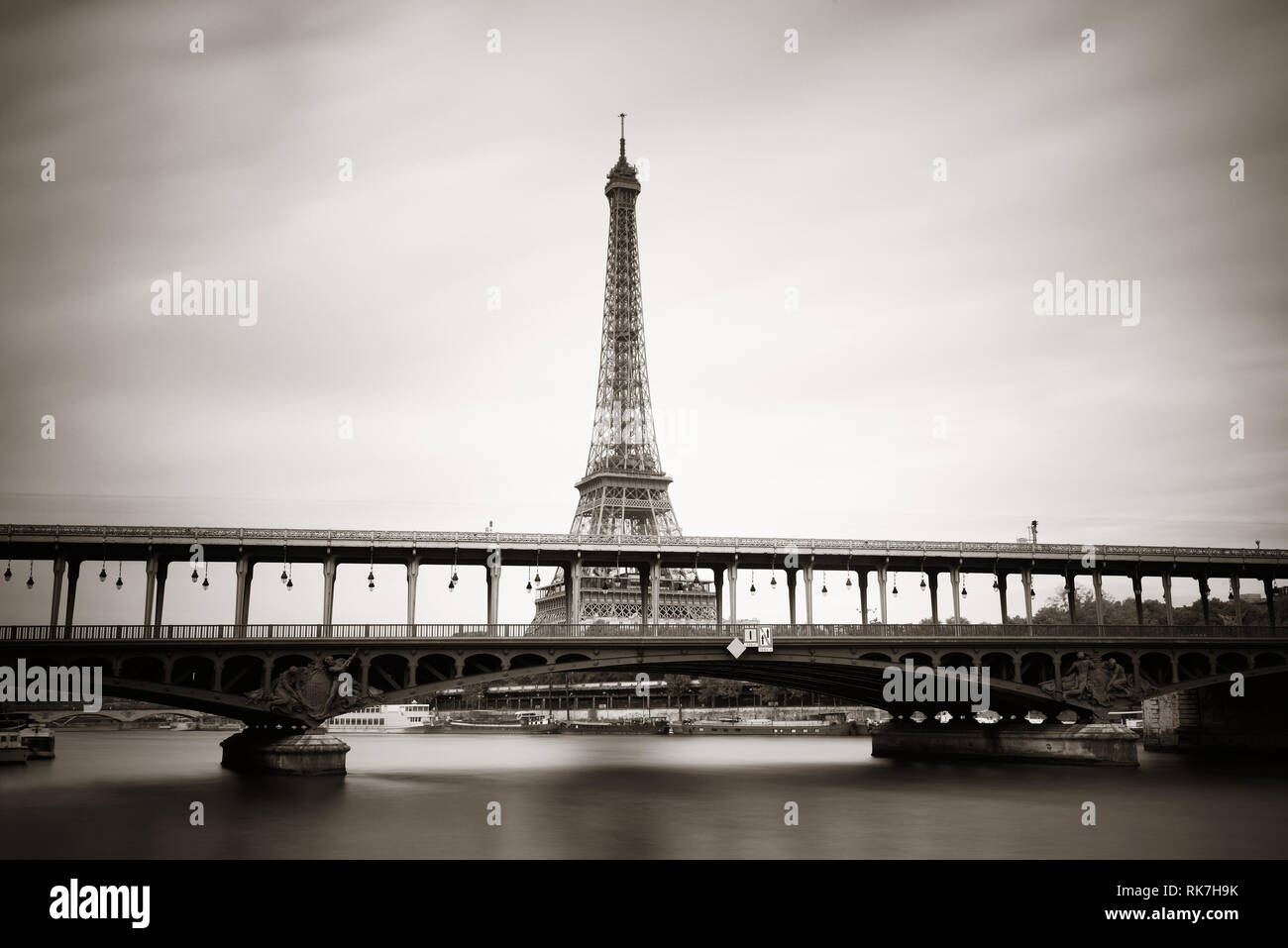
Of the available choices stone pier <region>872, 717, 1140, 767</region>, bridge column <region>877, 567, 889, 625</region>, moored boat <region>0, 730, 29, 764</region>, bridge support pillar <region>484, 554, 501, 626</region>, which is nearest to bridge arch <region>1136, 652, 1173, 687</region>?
stone pier <region>872, 717, 1140, 767</region>

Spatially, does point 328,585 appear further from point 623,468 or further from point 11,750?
point 623,468

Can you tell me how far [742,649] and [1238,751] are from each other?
4427 centimetres

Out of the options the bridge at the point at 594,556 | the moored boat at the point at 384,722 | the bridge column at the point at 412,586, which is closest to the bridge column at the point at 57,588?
the bridge at the point at 594,556

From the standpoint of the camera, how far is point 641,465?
4929 inches

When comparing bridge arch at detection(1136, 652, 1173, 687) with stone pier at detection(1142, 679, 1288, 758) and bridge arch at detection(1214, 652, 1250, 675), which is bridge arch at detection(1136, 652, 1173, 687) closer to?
bridge arch at detection(1214, 652, 1250, 675)

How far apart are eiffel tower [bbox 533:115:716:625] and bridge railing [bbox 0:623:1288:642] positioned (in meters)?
36.4

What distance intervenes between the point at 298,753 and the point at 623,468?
223 ft

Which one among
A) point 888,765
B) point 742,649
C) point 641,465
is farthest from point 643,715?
point 742,649

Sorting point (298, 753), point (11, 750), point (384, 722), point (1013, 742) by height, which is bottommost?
point (384, 722)

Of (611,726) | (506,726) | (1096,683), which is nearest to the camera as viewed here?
(1096,683)

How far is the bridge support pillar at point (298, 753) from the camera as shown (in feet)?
196

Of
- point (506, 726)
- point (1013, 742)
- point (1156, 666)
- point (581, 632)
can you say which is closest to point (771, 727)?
point (506, 726)

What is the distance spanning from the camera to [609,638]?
6331cm
